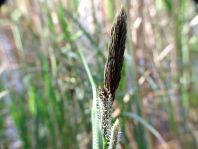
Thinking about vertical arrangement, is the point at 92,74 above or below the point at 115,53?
above

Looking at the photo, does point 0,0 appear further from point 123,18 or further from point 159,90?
point 123,18


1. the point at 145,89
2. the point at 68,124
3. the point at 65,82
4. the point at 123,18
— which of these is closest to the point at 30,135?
the point at 68,124

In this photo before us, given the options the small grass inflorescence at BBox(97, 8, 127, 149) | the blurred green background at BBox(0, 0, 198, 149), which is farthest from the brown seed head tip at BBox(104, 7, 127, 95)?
the blurred green background at BBox(0, 0, 198, 149)

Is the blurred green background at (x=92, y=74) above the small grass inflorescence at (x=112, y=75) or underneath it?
above

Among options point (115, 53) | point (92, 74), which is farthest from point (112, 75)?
point (92, 74)

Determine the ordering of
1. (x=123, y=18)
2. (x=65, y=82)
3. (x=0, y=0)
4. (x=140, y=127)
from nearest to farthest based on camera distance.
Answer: (x=123, y=18), (x=140, y=127), (x=65, y=82), (x=0, y=0)

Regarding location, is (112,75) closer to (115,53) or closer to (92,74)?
(115,53)

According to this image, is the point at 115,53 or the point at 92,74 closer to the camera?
the point at 115,53

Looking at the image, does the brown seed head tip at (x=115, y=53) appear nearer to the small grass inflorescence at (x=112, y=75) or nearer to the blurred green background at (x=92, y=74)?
the small grass inflorescence at (x=112, y=75)

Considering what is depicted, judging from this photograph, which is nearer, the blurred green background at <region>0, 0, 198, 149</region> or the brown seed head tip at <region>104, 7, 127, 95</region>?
the brown seed head tip at <region>104, 7, 127, 95</region>

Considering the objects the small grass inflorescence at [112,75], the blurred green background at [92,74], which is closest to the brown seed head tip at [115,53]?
the small grass inflorescence at [112,75]

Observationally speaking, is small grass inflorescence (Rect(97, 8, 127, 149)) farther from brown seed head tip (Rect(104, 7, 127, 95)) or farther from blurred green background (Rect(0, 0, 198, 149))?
blurred green background (Rect(0, 0, 198, 149))
